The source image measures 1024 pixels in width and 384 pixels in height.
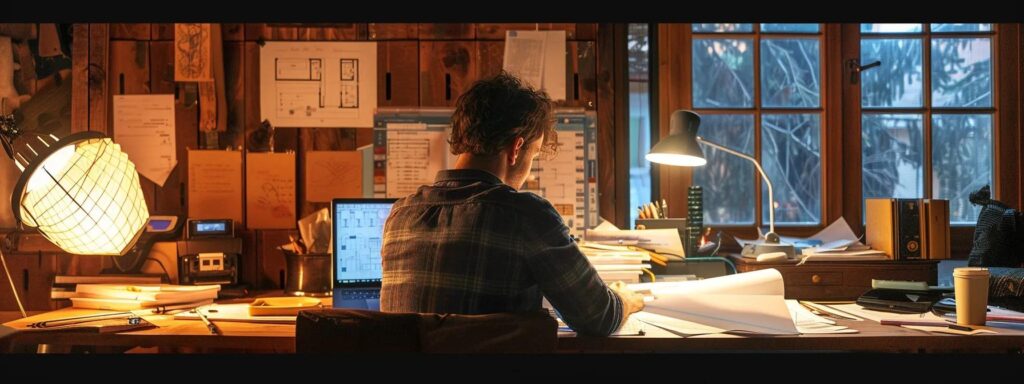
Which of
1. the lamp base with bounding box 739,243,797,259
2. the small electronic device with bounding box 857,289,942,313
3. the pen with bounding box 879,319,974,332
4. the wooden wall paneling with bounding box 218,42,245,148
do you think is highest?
the wooden wall paneling with bounding box 218,42,245,148

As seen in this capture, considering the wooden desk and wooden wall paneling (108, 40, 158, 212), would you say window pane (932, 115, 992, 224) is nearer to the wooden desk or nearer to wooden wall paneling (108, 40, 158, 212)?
the wooden desk

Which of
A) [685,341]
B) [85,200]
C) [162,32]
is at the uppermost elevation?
[162,32]

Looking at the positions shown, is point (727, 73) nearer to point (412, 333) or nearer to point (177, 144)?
point (177, 144)

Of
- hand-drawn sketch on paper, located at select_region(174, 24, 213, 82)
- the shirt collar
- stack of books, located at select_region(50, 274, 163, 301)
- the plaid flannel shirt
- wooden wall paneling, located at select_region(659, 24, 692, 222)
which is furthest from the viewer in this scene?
wooden wall paneling, located at select_region(659, 24, 692, 222)

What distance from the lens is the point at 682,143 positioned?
2600mm

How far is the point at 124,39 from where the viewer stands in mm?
2977

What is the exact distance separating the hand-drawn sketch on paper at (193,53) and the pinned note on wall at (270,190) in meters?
0.34

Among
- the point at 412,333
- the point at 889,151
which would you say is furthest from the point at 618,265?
the point at 889,151

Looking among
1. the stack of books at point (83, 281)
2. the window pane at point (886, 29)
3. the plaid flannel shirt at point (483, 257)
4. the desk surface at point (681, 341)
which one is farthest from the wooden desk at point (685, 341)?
the window pane at point (886, 29)

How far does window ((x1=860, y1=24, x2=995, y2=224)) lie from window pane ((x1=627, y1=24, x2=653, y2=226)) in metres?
0.84

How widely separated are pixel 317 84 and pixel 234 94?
12.2 inches

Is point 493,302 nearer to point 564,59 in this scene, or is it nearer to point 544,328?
point 544,328

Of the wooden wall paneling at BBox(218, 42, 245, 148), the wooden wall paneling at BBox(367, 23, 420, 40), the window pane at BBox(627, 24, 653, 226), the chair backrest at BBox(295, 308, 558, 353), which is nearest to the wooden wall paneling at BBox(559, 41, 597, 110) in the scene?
the window pane at BBox(627, 24, 653, 226)

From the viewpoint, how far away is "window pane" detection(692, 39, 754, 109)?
124 inches
